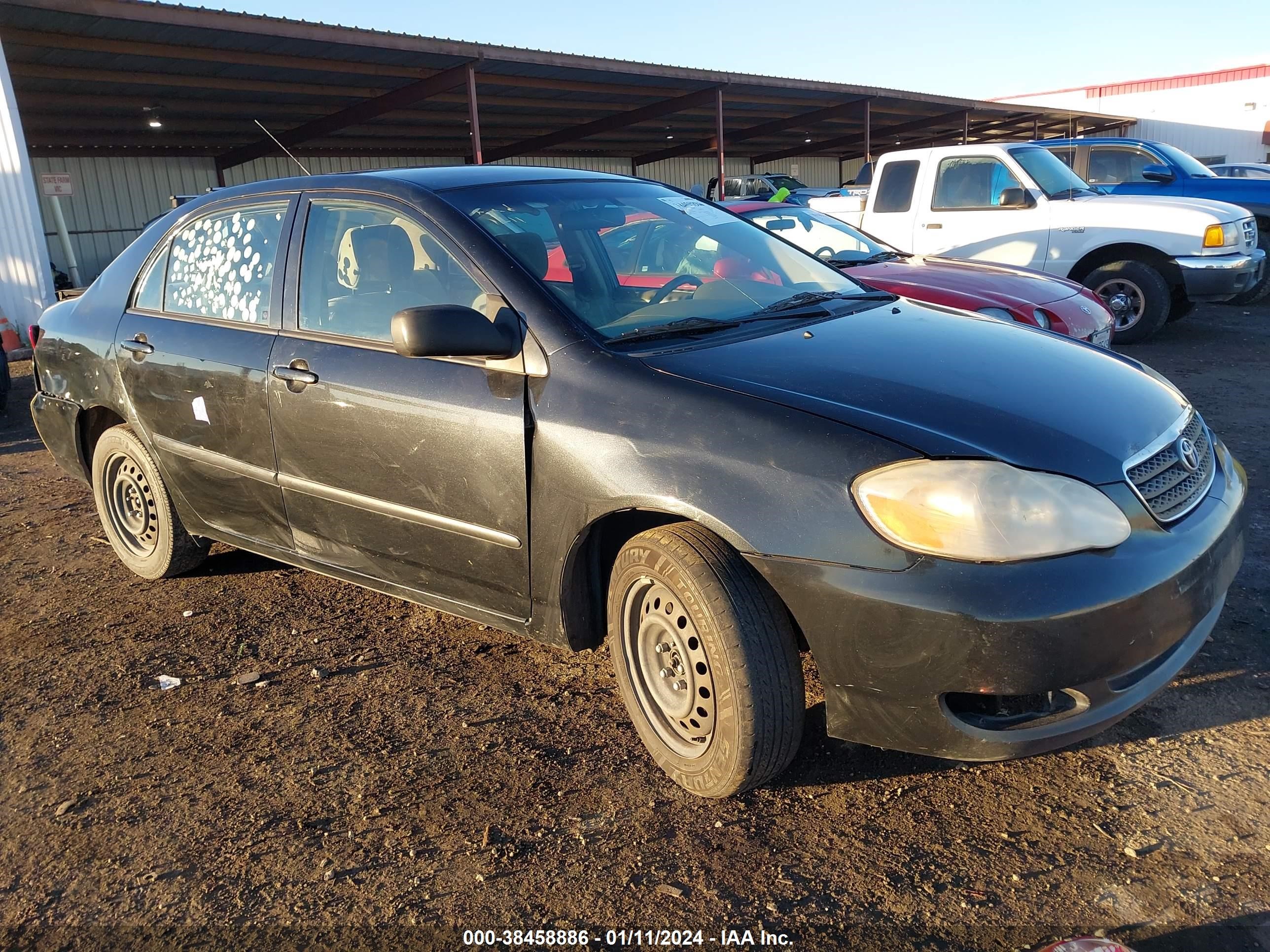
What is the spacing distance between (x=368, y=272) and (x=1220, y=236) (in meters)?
8.34

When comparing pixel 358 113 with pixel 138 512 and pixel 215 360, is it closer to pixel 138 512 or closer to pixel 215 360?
pixel 138 512

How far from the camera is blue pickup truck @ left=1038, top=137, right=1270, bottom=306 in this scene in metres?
10.8

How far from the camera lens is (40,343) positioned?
465 cm

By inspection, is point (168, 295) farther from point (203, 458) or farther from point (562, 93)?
point (562, 93)

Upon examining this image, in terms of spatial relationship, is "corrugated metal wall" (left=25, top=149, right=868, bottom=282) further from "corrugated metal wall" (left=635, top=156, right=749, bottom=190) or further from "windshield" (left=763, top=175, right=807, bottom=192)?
"corrugated metal wall" (left=635, top=156, right=749, bottom=190)

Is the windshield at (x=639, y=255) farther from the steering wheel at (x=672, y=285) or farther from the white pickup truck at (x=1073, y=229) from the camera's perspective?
the white pickup truck at (x=1073, y=229)

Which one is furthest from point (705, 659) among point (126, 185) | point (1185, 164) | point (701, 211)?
point (126, 185)

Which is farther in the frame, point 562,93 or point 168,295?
point 562,93

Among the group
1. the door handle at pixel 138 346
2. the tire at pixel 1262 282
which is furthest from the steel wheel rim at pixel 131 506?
the tire at pixel 1262 282

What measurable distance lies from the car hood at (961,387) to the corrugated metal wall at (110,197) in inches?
902

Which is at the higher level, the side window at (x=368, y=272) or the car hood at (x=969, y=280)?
the side window at (x=368, y=272)

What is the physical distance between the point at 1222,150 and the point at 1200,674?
41.3 metres

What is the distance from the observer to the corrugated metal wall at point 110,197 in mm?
22625

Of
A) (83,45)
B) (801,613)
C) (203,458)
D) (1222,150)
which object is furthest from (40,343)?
(1222,150)
